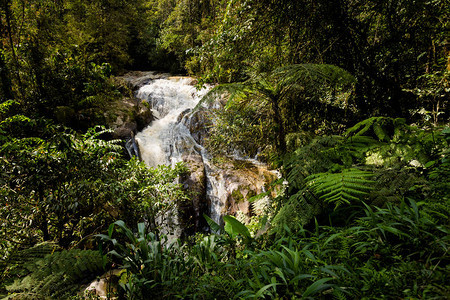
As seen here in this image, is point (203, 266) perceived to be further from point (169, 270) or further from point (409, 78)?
point (409, 78)

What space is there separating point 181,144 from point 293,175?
21.0ft

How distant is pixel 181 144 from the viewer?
7707 millimetres

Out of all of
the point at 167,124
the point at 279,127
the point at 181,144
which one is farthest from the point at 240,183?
the point at 167,124

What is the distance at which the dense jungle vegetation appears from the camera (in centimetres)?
120

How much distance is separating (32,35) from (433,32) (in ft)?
28.7

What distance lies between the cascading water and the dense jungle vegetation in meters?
1.31

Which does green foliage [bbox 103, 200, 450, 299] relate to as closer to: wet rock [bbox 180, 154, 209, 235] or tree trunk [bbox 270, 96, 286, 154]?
tree trunk [bbox 270, 96, 286, 154]

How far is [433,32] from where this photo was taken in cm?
264

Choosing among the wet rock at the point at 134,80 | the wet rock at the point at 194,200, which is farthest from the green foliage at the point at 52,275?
the wet rock at the point at 134,80

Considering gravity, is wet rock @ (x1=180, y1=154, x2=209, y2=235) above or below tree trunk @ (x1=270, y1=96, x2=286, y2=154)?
below

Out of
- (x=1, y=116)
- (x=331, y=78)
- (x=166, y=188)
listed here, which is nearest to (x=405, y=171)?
(x=331, y=78)

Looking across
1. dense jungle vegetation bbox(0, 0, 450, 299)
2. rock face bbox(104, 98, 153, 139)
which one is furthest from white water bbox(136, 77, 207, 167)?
dense jungle vegetation bbox(0, 0, 450, 299)

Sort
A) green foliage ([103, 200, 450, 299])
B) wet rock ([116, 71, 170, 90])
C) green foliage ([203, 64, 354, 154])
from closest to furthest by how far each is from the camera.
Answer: green foliage ([103, 200, 450, 299]) → green foliage ([203, 64, 354, 154]) → wet rock ([116, 71, 170, 90])

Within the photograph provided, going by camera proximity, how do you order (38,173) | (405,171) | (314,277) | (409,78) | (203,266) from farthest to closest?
(409,78) → (38,173) → (203,266) → (405,171) → (314,277)
